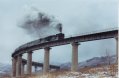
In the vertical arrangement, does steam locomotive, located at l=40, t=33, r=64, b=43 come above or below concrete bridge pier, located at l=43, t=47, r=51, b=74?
above

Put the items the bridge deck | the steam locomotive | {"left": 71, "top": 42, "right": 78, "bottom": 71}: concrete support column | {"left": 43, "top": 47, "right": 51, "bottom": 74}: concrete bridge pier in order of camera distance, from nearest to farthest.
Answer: the bridge deck < {"left": 71, "top": 42, "right": 78, "bottom": 71}: concrete support column < the steam locomotive < {"left": 43, "top": 47, "right": 51, "bottom": 74}: concrete bridge pier

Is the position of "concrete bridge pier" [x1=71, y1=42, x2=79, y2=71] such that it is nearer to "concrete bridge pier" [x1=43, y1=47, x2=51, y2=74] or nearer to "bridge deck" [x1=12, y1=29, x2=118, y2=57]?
"bridge deck" [x1=12, y1=29, x2=118, y2=57]

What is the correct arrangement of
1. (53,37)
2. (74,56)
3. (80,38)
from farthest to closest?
(53,37) → (80,38) → (74,56)

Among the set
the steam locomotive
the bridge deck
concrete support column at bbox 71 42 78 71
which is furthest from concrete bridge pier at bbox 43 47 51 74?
concrete support column at bbox 71 42 78 71

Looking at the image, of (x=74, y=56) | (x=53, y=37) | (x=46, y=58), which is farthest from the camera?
(x=53, y=37)

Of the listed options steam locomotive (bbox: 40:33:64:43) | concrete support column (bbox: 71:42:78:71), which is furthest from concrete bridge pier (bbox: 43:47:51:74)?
concrete support column (bbox: 71:42:78:71)

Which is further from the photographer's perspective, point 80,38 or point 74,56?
point 80,38

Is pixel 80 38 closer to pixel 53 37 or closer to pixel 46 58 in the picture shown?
pixel 53 37

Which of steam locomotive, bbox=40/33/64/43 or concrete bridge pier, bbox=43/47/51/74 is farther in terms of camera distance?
concrete bridge pier, bbox=43/47/51/74

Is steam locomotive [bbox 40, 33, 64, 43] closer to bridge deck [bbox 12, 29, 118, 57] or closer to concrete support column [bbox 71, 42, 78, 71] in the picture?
bridge deck [bbox 12, 29, 118, 57]

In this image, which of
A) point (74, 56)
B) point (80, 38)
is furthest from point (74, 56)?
point (80, 38)

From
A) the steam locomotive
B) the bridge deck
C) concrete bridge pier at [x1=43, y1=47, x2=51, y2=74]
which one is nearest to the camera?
the bridge deck

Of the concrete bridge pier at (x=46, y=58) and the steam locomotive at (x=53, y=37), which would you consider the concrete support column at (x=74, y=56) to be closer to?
the steam locomotive at (x=53, y=37)

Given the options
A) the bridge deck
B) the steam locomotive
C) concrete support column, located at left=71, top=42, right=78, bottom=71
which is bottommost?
concrete support column, located at left=71, top=42, right=78, bottom=71
